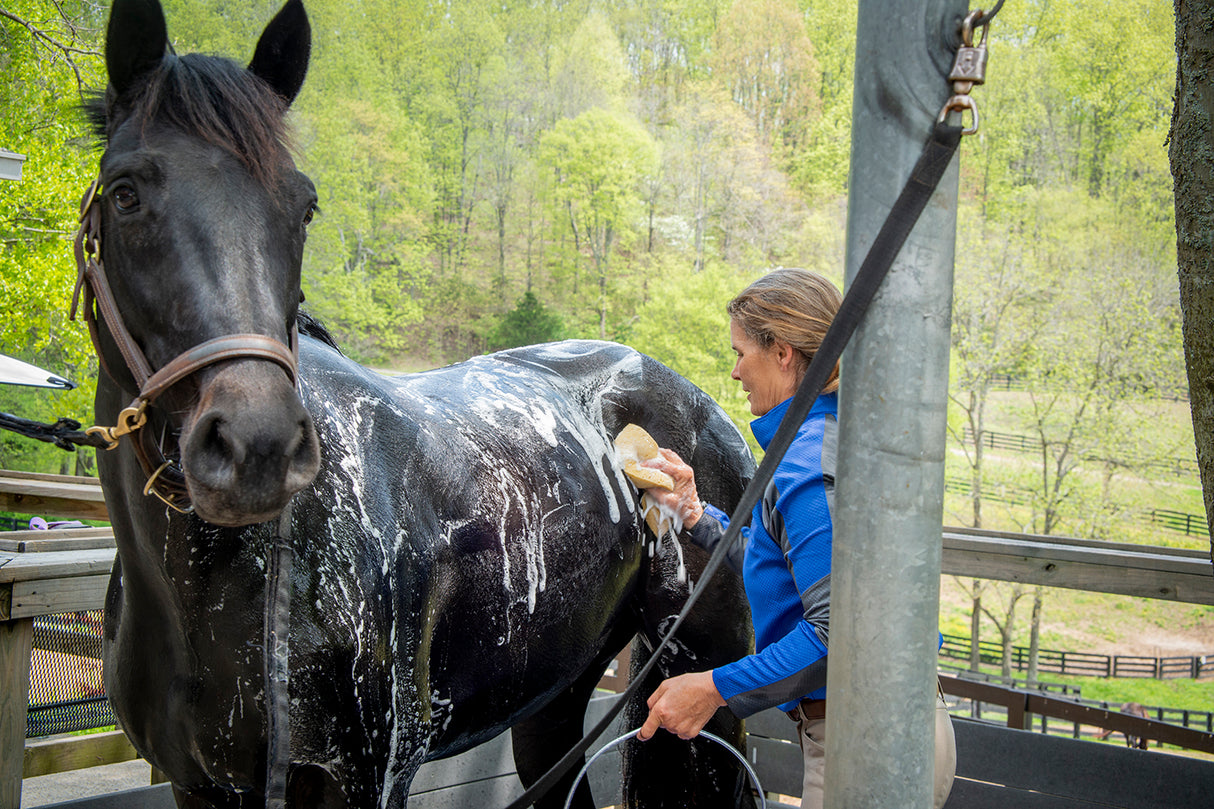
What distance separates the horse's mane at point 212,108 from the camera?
1550 mm

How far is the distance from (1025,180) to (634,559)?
102 ft

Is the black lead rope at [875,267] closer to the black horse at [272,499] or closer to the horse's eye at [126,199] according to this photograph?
the black horse at [272,499]

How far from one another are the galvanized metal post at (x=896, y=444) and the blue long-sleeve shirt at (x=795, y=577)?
15.2 inches

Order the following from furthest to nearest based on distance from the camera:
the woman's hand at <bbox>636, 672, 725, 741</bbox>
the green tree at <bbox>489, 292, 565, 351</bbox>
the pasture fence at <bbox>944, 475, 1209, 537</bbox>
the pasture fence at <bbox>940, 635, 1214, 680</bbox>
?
the green tree at <bbox>489, 292, 565, 351</bbox> < the pasture fence at <bbox>944, 475, 1209, 537</bbox> < the pasture fence at <bbox>940, 635, 1214, 680</bbox> < the woman's hand at <bbox>636, 672, 725, 741</bbox>

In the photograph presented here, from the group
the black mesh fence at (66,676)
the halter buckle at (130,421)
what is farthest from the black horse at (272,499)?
the black mesh fence at (66,676)

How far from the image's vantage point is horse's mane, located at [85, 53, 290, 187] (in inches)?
61.0

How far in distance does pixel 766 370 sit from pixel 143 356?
1229 millimetres

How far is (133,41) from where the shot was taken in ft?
5.21

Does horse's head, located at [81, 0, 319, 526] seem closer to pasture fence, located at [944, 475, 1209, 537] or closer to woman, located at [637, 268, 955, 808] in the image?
woman, located at [637, 268, 955, 808]

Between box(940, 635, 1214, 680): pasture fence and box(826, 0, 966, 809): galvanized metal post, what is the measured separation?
20.6 m

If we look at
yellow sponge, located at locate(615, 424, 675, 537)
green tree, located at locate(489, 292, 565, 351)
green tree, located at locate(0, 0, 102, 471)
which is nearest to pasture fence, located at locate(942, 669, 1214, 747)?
yellow sponge, located at locate(615, 424, 675, 537)

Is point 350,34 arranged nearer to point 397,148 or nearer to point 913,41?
point 397,148

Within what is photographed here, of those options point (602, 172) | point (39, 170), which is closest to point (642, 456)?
point (39, 170)

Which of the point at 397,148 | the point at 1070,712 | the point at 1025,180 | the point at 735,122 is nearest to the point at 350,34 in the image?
the point at 397,148
